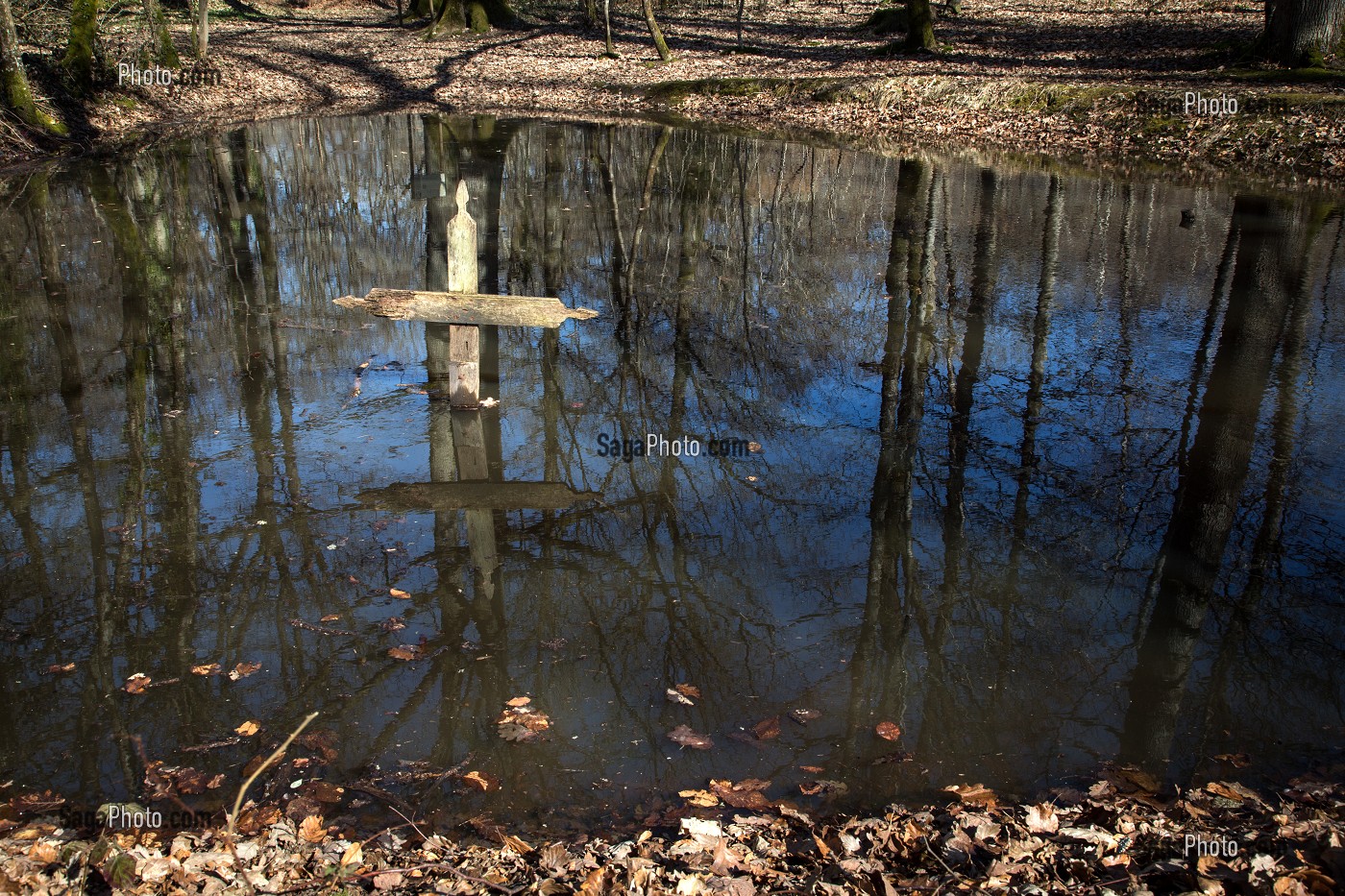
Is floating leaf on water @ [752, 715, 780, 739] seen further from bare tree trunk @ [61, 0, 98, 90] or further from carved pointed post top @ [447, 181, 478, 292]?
bare tree trunk @ [61, 0, 98, 90]

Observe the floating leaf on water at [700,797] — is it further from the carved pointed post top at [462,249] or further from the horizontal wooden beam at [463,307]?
the carved pointed post top at [462,249]

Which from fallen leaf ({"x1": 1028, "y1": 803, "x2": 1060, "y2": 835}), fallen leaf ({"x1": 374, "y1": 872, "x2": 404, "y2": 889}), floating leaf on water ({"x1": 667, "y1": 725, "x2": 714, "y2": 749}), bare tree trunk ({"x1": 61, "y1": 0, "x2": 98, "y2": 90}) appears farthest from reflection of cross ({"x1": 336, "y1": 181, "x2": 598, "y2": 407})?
bare tree trunk ({"x1": 61, "y1": 0, "x2": 98, "y2": 90})

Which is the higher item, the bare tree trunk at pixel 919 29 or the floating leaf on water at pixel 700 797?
the bare tree trunk at pixel 919 29

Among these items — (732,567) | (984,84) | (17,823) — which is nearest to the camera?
(17,823)

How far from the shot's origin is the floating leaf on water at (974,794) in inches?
166

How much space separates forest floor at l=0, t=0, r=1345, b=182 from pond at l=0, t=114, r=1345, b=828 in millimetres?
6456

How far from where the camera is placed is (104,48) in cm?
2300

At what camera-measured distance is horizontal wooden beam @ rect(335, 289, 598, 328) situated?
7.49 m

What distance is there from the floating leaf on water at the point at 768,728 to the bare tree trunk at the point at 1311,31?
22.8 metres

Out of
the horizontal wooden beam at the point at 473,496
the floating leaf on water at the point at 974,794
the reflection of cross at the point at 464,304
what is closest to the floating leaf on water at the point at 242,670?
the horizontal wooden beam at the point at 473,496

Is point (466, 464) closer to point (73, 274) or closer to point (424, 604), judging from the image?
point (424, 604)

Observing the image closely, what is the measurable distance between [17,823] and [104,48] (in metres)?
24.1

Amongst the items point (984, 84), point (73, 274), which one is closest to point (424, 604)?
point (73, 274)

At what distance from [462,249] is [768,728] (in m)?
4.41
